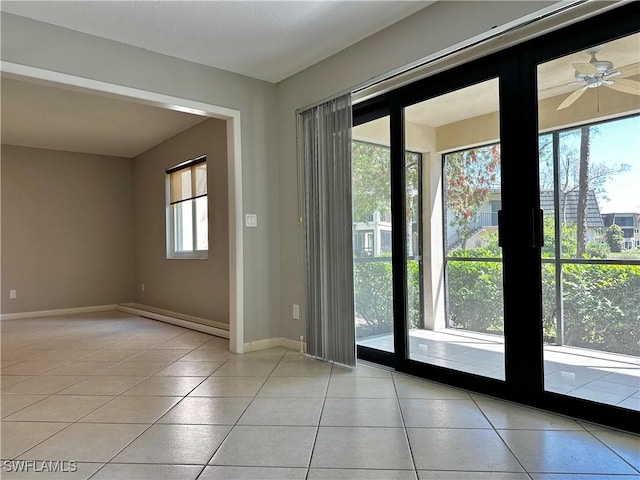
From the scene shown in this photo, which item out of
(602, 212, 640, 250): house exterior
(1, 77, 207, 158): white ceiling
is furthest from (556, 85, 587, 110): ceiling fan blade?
(1, 77, 207, 158): white ceiling

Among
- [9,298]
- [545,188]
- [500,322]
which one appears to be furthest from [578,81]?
[9,298]

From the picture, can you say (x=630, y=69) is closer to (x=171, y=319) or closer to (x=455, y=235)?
(x=455, y=235)

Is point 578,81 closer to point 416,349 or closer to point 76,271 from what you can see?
point 416,349

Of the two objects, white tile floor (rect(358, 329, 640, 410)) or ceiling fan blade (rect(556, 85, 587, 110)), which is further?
ceiling fan blade (rect(556, 85, 587, 110))

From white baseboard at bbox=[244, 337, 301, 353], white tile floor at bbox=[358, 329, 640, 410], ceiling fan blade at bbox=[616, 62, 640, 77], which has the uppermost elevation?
ceiling fan blade at bbox=[616, 62, 640, 77]

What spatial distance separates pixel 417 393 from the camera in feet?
9.14

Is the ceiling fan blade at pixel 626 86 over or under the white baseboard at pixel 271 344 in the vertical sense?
over

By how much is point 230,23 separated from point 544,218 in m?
2.41

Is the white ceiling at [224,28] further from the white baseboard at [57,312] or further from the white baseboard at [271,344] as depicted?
the white baseboard at [57,312]

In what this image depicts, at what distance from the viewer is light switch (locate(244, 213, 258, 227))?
3.98 metres

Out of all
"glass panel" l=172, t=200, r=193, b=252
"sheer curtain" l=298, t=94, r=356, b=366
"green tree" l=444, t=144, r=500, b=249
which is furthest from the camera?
"glass panel" l=172, t=200, r=193, b=252

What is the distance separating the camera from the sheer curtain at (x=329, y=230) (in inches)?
134

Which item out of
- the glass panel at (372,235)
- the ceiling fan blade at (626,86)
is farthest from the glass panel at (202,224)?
the ceiling fan blade at (626,86)

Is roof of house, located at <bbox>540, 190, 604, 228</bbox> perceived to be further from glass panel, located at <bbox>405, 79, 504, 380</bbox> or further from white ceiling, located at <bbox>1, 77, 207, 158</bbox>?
white ceiling, located at <bbox>1, 77, 207, 158</bbox>
